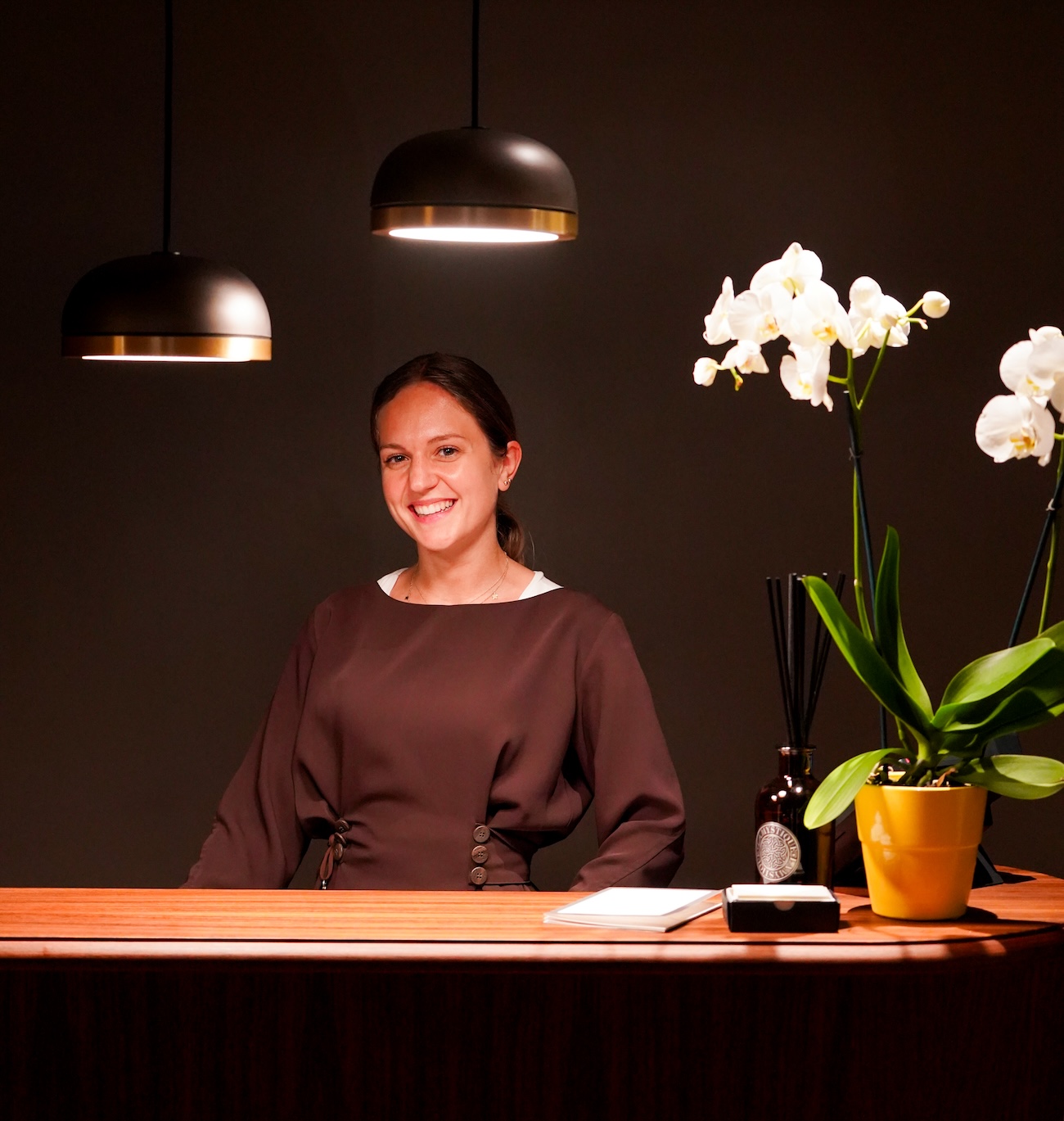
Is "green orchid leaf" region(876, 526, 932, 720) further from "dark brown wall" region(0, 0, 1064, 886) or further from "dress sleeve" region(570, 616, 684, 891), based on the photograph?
"dark brown wall" region(0, 0, 1064, 886)

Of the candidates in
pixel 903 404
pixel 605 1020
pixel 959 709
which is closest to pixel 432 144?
pixel 959 709

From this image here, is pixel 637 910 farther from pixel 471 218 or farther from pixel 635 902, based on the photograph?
pixel 471 218

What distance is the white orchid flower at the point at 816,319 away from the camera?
6.56 feet

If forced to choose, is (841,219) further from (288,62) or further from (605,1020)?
(605,1020)

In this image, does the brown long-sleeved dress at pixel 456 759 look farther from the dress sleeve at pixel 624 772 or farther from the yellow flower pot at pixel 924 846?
the yellow flower pot at pixel 924 846

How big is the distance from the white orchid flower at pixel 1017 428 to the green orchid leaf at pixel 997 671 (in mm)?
250

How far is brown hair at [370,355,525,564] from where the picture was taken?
3.06 meters

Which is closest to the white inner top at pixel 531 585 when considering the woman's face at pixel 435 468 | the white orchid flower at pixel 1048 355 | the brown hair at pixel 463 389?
the woman's face at pixel 435 468

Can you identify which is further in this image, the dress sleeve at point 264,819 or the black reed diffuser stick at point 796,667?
the dress sleeve at point 264,819

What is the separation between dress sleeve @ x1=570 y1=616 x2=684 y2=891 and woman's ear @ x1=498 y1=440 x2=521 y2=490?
0.38 meters

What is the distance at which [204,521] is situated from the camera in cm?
416

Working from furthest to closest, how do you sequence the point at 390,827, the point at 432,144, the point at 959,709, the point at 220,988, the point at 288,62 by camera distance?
the point at 288,62, the point at 390,827, the point at 432,144, the point at 959,709, the point at 220,988

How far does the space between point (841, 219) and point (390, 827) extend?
2240mm

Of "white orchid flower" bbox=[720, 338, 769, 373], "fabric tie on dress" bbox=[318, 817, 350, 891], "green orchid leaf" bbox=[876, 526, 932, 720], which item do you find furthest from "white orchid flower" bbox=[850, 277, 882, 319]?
"fabric tie on dress" bbox=[318, 817, 350, 891]
